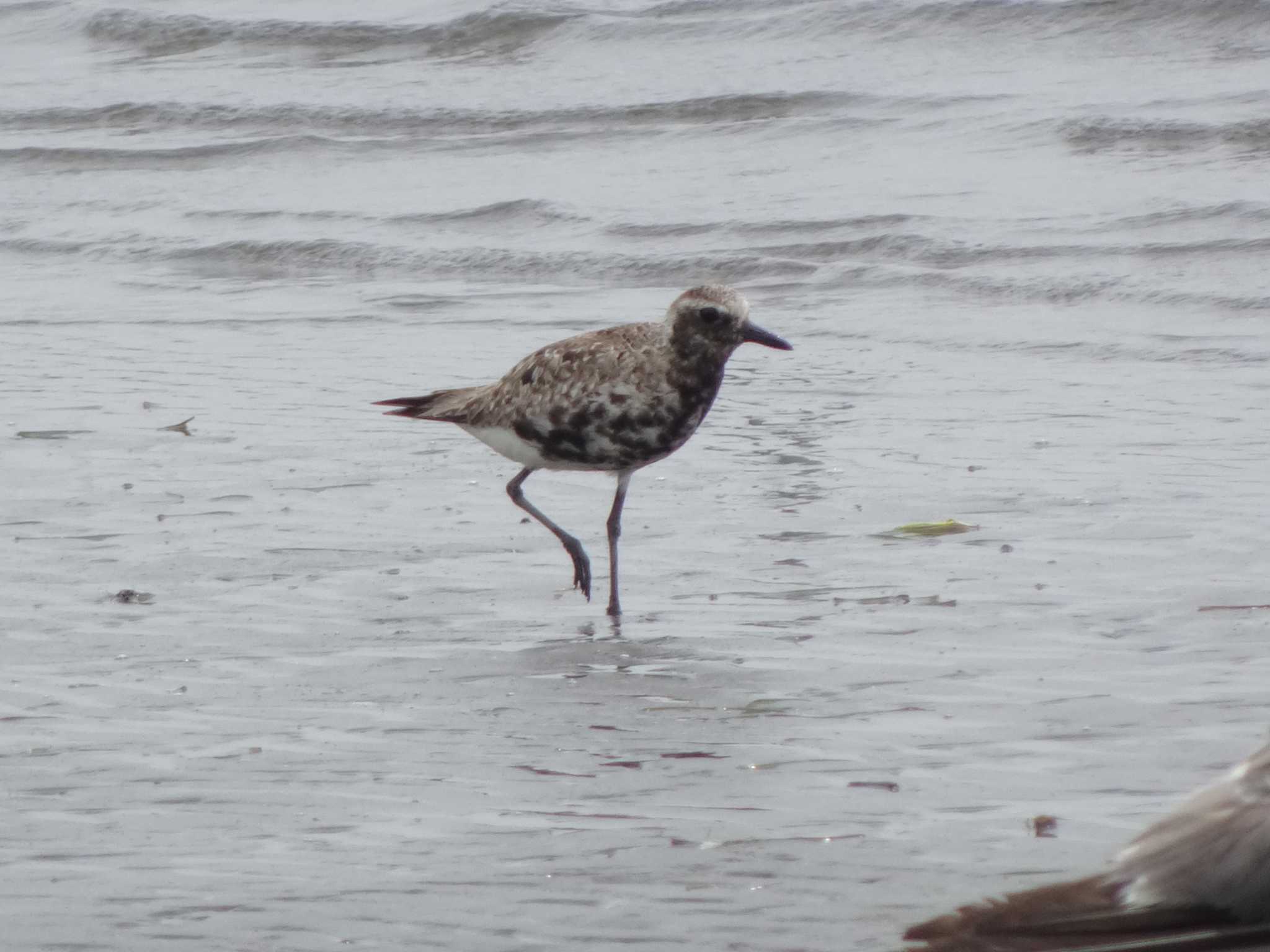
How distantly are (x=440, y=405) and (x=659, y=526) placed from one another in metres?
0.86

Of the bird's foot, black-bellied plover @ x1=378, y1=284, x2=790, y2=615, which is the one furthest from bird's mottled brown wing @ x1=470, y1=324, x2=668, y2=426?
the bird's foot

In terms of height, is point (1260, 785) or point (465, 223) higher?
point (1260, 785)

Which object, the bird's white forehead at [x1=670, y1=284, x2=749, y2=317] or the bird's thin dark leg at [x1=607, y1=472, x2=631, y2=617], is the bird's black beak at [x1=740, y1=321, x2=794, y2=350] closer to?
the bird's white forehead at [x1=670, y1=284, x2=749, y2=317]

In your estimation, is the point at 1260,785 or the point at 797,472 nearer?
the point at 1260,785

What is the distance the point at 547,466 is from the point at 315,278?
6.81 m

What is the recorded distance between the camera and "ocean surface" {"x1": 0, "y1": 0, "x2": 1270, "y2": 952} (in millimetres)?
3906

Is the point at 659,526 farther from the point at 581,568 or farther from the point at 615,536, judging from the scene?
the point at 581,568

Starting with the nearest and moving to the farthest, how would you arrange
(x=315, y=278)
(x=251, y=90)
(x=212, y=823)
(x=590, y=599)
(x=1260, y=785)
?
(x=1260, y=785) < (x=212, y=823) < (x=590, y=599) < (x=315, y=278) < (x=251, y=90)

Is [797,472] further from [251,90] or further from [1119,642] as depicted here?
[251,90]

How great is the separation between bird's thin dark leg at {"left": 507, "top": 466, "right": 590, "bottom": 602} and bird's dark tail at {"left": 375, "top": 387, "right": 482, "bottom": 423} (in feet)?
0.92

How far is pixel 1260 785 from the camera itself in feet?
7.66

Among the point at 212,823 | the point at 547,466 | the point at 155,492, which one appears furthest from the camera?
the point at 155,492

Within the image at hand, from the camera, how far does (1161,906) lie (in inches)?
89.1

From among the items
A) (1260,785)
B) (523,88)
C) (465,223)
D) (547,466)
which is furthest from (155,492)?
(523,88)
